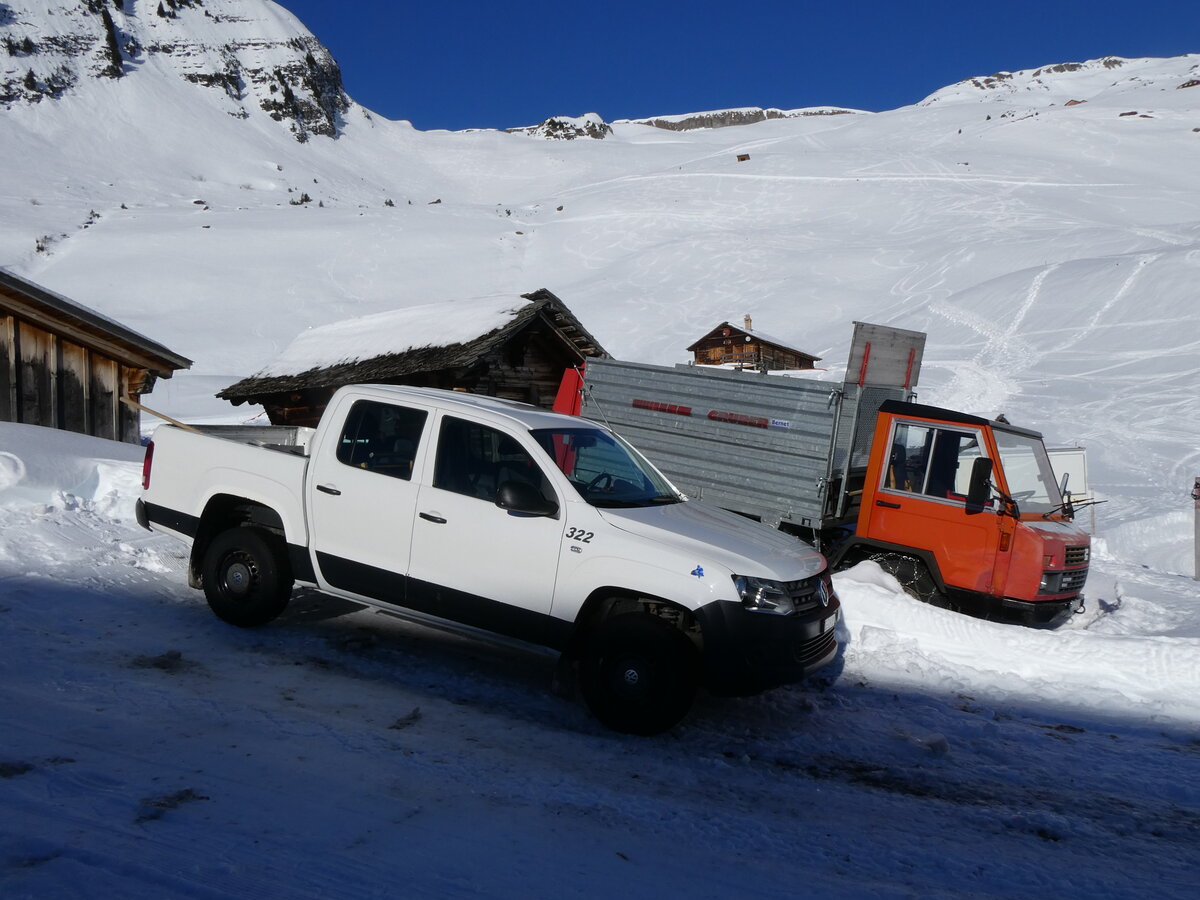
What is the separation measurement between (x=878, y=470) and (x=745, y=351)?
32962mm

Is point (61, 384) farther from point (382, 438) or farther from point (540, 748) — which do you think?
point (540, 748)

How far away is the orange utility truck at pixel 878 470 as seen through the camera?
27.0 ft

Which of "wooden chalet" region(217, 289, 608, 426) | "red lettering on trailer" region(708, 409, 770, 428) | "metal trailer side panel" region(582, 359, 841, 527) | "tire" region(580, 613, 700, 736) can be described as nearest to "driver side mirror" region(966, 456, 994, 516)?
"metal trailer side panel" region(582, 359, 841, 527)

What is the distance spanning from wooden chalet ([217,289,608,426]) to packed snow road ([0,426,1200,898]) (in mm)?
7771

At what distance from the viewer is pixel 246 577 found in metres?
6.68

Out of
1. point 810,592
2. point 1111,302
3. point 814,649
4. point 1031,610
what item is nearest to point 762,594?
point 810,592

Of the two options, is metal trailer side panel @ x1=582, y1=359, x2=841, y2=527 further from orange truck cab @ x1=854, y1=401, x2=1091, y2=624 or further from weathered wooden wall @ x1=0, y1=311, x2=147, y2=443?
weathered wooden wall @ x1=0, y1=311, x2=147, y2=443

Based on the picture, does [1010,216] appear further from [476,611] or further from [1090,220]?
[476,611]

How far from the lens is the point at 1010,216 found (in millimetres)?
59094

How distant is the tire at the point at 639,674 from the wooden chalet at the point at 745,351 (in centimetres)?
3369

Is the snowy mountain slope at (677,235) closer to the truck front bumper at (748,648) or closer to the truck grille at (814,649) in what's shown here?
the truck grille at (814,649)

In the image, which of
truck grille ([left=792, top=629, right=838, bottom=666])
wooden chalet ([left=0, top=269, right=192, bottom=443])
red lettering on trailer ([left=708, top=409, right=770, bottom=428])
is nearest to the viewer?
truck grille ([left=792, top=629, right=838, bottom=666])

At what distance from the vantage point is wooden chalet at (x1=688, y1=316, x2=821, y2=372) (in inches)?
1576

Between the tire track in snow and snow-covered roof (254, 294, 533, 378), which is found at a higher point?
the tire track in snow
